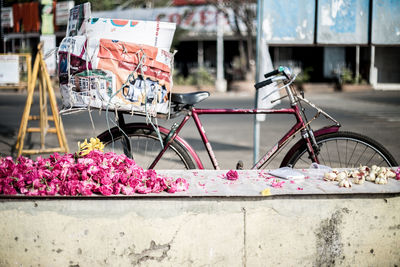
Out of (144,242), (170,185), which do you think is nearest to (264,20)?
(170,185)

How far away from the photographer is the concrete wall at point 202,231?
252cm

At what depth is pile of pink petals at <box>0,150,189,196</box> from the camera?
2598 mm

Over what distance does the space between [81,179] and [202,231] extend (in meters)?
0.81

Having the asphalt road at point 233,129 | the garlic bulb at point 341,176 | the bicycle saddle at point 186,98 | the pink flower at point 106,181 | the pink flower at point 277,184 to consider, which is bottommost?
the asphalt road at point 233,129

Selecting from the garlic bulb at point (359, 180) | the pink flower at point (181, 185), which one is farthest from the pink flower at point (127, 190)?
the garlic bulb at point (359, 180)

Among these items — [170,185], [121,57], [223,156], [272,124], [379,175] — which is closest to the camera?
[170,185]

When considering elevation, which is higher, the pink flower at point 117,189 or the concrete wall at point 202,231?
the pink flower at point 117,189

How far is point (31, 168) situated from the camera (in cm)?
289

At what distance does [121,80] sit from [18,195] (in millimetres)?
1074

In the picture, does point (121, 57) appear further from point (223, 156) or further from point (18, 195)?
point (223, 156)

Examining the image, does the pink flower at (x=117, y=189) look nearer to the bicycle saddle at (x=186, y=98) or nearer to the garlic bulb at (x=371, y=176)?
the bicycle saddle at (x=186, y=98)

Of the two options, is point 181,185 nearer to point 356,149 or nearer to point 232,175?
point 232,175

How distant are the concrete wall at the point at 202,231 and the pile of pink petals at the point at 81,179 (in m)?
0.09

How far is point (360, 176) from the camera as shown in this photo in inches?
118
